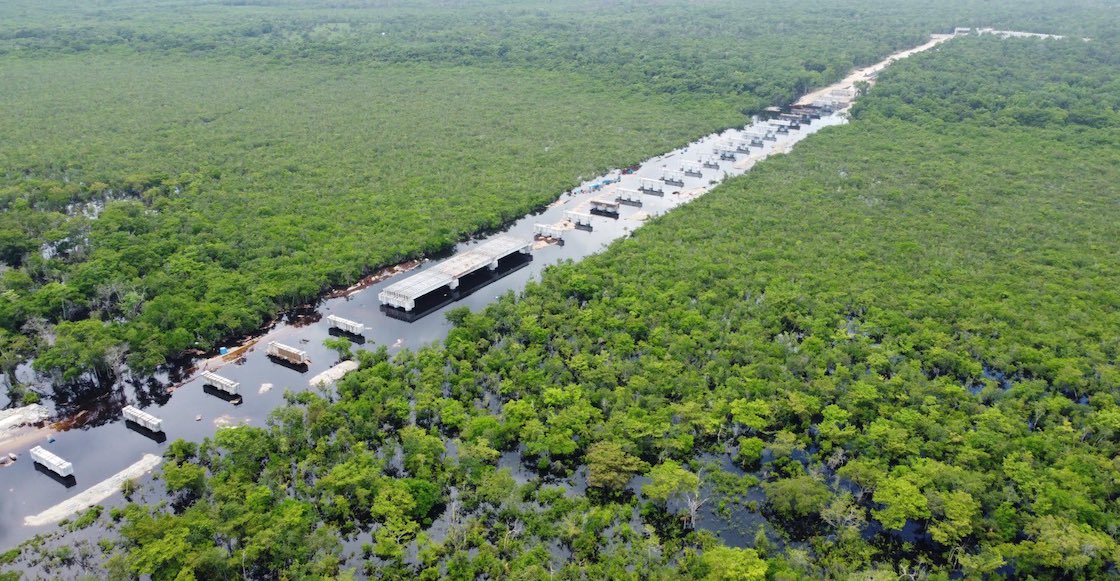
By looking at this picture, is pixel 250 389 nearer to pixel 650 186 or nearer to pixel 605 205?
pixel 605 205

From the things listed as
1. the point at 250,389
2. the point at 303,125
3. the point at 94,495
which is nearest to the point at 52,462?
the point at 94,495

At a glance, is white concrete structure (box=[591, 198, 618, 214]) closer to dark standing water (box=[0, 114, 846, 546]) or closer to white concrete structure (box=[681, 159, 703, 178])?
dark standing water (box=[0, 114, 846, 546])

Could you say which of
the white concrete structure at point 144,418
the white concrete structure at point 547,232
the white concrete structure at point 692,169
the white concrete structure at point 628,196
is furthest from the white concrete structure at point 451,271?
the white concrete structure at point 692,169

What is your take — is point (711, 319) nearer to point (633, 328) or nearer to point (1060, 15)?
point (633, 328)

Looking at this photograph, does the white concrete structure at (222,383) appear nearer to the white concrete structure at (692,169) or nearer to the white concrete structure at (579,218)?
the white concrete structure at (579,218)

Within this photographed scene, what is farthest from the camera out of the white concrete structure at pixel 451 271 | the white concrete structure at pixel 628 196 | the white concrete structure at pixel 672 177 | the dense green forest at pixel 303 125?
the white concrete structure at pixel 672 177

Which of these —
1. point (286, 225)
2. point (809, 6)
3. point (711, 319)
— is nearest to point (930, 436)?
point (711, 319)

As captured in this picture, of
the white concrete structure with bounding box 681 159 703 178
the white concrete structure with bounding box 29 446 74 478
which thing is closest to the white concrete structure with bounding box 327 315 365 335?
the white concrete structure with bounding box 29 446 74 478
